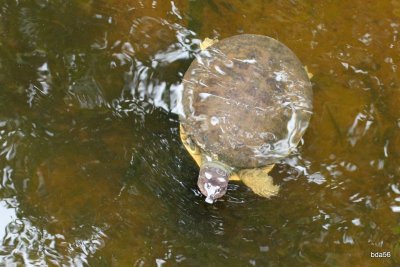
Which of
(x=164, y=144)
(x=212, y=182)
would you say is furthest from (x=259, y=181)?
(x=164, y=144)

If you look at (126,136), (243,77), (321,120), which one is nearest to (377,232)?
(321,120)

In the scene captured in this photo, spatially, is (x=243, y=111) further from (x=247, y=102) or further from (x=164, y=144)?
(x=164, y=144)

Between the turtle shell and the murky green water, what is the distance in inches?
10.2

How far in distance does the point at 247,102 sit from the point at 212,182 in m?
0.50

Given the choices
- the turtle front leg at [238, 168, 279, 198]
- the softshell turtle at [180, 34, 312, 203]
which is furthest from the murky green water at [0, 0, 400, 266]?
the softshell turtle at [180, 34, 312, 203]

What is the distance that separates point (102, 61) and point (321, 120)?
1551mm

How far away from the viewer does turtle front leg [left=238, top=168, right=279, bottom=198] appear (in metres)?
3.00

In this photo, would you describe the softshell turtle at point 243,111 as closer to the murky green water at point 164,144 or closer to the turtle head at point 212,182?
the turtle head at point 212,182

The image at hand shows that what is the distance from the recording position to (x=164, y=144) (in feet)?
10.5

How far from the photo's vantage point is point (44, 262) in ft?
9.31

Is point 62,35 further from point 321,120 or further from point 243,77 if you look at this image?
point 321,120

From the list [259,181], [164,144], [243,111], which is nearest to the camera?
[243,111]

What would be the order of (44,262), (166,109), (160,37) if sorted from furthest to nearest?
(160,37), (166,109), (44,262)

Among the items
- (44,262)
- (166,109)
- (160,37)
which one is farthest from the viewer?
(160,37)
